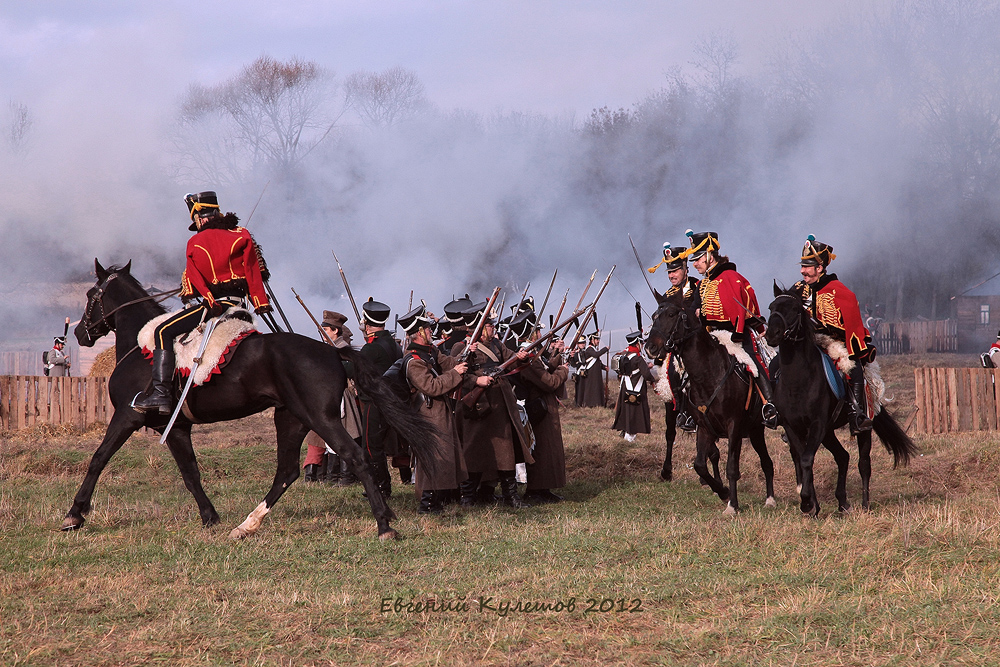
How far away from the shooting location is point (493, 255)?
2830 centimetres

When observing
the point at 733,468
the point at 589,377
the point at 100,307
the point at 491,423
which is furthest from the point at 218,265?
the point at 589,377

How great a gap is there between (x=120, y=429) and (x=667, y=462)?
5.85m

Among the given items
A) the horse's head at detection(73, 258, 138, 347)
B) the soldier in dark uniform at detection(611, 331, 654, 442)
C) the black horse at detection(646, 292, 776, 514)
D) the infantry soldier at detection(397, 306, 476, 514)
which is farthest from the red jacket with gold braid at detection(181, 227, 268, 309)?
the soldier in dark uniform at detection(611, 331, 654, 442)

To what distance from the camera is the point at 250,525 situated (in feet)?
23.4

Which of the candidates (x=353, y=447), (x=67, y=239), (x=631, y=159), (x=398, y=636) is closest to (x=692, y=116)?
(x=631, y=159)

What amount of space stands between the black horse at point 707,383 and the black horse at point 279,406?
231cm

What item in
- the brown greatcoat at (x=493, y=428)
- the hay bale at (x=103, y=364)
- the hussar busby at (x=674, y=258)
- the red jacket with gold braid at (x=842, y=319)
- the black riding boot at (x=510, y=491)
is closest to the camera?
the red jacket with gold braid at (x=842, y=319)

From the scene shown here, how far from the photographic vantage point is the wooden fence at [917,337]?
3506 cm

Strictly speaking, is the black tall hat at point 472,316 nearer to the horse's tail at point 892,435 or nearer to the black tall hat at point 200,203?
the black tall hat at point 200,203

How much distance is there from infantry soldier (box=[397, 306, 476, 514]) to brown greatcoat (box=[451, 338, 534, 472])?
0.22 m

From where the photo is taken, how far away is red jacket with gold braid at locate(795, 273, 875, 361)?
8.35m

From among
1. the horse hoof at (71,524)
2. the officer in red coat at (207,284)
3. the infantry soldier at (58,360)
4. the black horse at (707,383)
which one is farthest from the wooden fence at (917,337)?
the horse hoof at (71,524)

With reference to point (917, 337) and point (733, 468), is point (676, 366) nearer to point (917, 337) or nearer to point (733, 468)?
point (733, 468)

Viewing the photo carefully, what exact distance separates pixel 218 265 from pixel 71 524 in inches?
91.0
